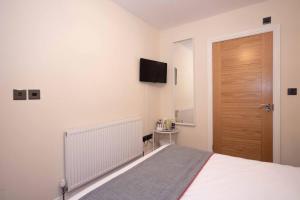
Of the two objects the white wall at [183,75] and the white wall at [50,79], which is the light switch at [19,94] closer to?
the white wall at [50,79]

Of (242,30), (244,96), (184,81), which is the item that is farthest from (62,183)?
(242,30)

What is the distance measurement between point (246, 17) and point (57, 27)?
2.60 metres

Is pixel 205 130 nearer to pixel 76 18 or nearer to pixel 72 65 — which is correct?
pixel 72 65

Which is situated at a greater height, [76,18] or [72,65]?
[76,18]

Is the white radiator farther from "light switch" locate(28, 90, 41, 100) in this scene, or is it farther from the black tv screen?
the black tv screen

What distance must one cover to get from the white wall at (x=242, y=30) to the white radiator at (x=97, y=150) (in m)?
1.12

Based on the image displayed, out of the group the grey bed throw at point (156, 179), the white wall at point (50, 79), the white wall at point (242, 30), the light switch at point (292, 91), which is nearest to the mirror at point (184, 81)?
the white wall at point (242, 30)

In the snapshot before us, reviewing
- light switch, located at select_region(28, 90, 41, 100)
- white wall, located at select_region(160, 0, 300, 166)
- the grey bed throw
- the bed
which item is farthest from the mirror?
light switch, located at select_region(28, 90, 41, 100)

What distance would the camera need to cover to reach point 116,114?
232 cm

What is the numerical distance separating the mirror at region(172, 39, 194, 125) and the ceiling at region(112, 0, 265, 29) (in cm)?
48

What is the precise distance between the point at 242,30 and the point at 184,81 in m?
1.22

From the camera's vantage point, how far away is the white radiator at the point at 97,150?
171 cm

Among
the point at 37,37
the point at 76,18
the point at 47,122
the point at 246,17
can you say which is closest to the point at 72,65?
the point at 37,37

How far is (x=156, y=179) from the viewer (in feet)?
3.71
